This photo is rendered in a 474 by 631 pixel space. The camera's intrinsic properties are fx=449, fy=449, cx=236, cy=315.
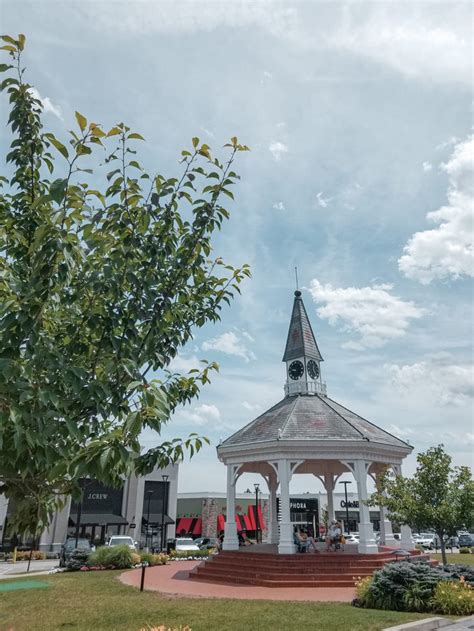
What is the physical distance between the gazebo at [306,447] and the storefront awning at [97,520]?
783 inches

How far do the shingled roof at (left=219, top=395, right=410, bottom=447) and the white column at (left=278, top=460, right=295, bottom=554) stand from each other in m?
1.35

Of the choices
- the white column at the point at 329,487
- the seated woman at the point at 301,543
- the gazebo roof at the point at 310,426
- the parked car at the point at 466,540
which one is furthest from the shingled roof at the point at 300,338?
the parked car at the point at 466,540

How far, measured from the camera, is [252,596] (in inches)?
561

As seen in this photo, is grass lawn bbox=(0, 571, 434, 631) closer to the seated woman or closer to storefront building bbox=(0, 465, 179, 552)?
the seated woman

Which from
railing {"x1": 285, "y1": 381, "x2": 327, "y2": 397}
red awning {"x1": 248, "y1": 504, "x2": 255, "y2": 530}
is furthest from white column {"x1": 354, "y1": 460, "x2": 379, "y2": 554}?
red awning {"x1": 248, "y1": 504, "x2": 255, "y2": 530}

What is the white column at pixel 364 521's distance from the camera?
1816 centimetres

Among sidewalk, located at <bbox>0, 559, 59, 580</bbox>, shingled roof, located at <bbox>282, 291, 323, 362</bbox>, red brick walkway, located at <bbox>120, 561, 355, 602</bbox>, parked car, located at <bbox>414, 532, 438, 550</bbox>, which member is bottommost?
sidewalk, located at <bbox>0, 559, 59, 580</bbox>

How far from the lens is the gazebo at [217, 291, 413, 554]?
19.2m

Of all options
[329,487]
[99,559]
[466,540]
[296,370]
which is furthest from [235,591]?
[466,540]

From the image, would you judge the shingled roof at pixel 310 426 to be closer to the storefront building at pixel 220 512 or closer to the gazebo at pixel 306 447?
the gazebo at pixel 306 447

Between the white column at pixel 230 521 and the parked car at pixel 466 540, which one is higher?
the white column at pixel 230 521

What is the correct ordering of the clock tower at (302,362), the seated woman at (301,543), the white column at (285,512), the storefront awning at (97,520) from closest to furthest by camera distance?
1. the white column at (285,512)
2. the seated woman at (301,543)
3. the clock tower at (302,362)
4. the storefront awning at (97,520)

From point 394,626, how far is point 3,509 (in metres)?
37.0

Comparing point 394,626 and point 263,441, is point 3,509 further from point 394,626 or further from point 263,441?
point 394,626
